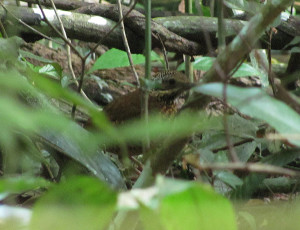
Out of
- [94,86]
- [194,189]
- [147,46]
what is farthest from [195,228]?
[94,86]

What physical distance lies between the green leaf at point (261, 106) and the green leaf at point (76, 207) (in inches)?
8.1

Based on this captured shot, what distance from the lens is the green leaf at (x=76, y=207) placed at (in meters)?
0.54

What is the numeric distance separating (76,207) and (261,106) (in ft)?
0.92

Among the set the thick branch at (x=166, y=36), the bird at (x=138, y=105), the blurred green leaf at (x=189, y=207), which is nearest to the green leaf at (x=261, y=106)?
the blurred green leaf at (x=189, y=207)

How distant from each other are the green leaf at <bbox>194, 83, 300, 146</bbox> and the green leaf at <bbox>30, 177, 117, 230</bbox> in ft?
0.67

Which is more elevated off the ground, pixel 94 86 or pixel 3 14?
pixel 3 14

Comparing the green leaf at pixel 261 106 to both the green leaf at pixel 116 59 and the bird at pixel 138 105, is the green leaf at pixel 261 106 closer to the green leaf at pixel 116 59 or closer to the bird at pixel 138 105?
the green leaf at pixel 116 59

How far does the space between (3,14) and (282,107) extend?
6.57ft

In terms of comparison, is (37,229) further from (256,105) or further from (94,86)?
(94,86)

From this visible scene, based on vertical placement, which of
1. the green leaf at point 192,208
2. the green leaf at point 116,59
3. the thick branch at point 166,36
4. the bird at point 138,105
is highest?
the green leaf at point 192,208

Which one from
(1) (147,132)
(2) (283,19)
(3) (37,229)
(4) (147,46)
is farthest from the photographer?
(2) (283,19)

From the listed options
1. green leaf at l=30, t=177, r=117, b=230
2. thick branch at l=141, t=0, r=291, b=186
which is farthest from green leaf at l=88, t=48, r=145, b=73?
green leaf at l=30, t=177, r=117, b=230

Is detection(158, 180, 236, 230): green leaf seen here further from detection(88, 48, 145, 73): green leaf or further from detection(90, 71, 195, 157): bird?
detection(90, 71, 195, 157): bird

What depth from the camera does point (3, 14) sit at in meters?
2.46
